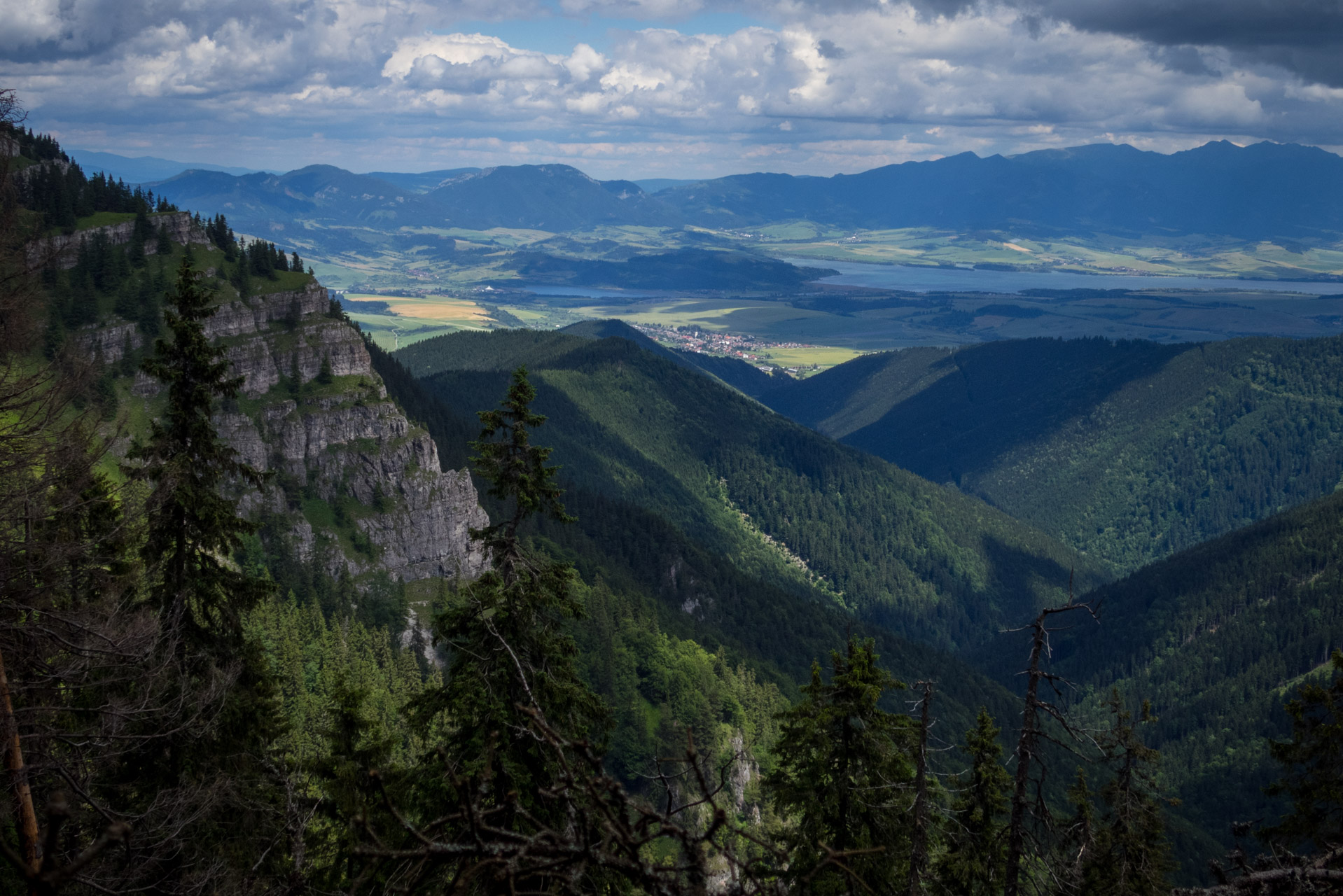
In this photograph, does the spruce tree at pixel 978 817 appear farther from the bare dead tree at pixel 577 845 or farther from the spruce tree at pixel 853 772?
the bare dead tree at pixel 577 845

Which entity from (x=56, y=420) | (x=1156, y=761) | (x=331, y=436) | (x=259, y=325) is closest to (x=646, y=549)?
(x=331, y=436)

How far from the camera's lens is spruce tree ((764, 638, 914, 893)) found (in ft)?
72.1

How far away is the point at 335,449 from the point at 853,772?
104696mm

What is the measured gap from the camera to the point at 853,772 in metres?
22.8

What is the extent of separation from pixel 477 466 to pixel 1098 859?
19271 mm

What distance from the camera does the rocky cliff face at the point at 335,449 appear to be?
110 m

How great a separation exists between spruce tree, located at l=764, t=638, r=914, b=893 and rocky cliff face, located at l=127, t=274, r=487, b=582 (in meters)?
89.3

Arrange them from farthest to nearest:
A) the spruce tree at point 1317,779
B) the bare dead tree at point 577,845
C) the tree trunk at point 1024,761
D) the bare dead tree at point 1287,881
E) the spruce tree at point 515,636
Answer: the spruce tree at point 1317,779 < the spruce tree at point 515,636 < the tree trunk at point 1024,761 < the bare dead tree at point 1287,881 < the bare dead tree at point 577,845

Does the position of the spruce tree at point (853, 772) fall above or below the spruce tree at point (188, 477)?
below

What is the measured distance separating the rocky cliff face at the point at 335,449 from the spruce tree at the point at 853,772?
89.3m

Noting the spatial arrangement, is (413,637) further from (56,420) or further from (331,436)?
(56,420)

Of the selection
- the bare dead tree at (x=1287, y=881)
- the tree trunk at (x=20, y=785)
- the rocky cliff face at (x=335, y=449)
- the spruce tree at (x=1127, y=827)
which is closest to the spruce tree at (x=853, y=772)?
the spruce tree at (x=1127, y=827)

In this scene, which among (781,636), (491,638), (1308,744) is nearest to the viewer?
(491,638)

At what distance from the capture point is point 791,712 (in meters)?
23.7
